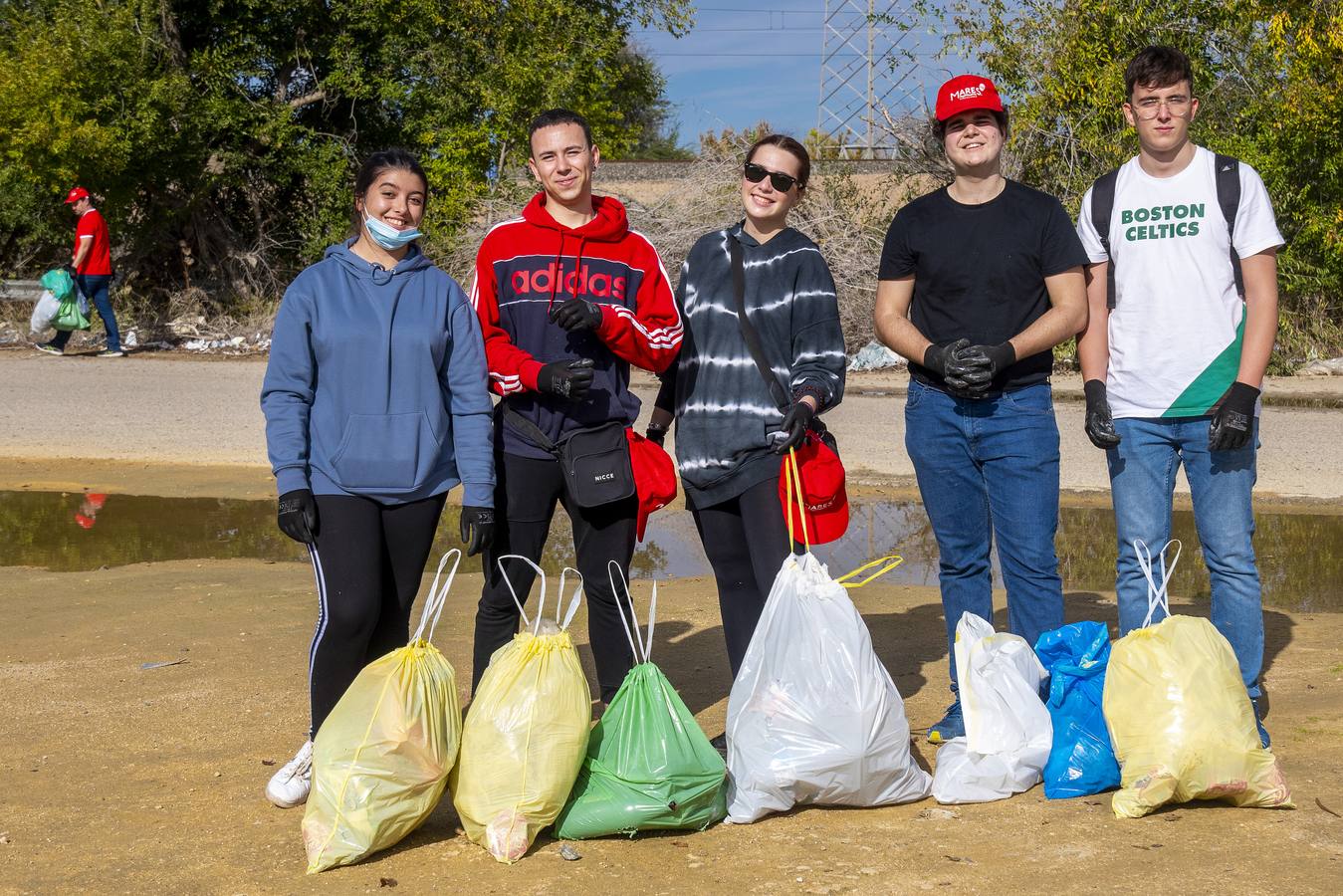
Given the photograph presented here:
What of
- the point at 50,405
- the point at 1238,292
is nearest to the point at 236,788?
the point at 1238,292

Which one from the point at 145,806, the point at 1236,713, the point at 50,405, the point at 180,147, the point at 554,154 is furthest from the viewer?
the point at 180,147

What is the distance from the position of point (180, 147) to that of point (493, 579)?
1488 cm

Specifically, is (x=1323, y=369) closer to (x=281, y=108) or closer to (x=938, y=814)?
(x=938, y=814)

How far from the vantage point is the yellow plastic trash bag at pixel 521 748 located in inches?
129

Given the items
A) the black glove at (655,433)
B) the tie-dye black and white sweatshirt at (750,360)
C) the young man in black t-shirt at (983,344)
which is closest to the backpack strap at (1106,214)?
the young man in black t-shirt at (983,344)

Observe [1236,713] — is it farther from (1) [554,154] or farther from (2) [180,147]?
(2) [180,147]

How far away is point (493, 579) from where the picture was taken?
13.2 feet

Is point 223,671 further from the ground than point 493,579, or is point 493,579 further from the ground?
point 493,579

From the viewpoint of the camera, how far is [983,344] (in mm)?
3910

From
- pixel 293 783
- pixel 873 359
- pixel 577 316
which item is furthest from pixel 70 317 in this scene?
pixel 577 316

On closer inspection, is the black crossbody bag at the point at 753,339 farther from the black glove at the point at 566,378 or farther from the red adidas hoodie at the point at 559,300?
the black glove at the point at 566,378

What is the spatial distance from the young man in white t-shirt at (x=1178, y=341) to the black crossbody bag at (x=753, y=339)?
0.92 metres

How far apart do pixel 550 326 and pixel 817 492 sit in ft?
2.98

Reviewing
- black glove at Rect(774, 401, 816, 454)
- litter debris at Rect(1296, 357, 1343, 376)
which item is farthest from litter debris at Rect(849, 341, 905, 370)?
black glove at Rect(774, 401, 816, 454)
